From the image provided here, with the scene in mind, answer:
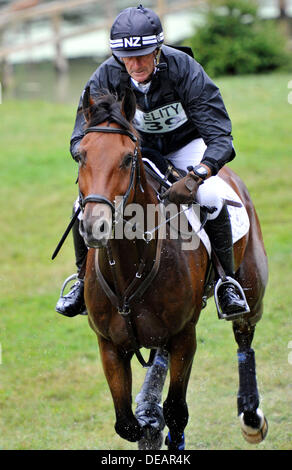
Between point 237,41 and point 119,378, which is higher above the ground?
point 237,41

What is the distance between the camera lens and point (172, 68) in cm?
515

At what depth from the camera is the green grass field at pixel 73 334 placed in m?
6.74

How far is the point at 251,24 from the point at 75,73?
18.2 ft

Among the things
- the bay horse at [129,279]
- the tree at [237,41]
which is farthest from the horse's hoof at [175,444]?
the tree at [237,41]

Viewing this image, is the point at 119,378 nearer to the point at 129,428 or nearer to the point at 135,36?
the point at 129,428

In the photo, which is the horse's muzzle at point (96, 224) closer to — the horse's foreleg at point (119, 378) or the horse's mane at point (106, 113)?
the horse's mane at point (106, 113)

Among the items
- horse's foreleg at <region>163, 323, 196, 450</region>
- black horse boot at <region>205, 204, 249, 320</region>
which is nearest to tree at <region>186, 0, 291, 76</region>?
black horse boot at <region>205, 204, 249, 320</region>

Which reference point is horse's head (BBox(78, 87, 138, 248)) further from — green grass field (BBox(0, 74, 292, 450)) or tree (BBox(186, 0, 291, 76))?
tree (BBox(186, 0, 291, 76))

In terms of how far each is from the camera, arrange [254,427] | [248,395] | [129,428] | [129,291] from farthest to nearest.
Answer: [248,395] → [254,427] → [129,428] → [129,291]

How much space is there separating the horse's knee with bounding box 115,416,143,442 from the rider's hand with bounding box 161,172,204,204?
1549 mm

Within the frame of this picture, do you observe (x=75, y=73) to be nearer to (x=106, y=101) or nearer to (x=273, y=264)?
(x=273, y=264)

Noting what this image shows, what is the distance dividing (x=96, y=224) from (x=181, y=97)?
5.23 ft

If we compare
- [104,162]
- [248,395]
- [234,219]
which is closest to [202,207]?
[234,219]

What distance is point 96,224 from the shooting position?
3.99 m
